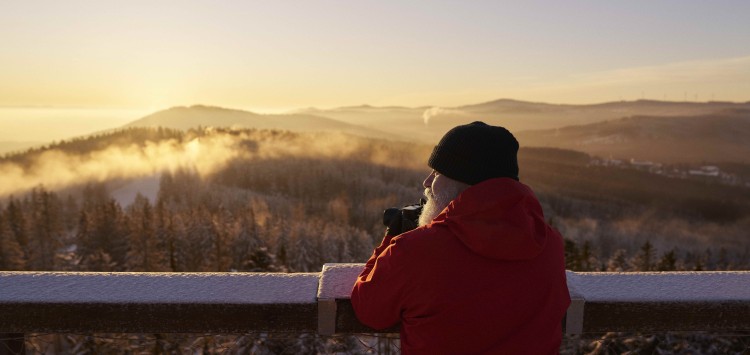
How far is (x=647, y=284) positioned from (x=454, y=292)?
4.82 ft

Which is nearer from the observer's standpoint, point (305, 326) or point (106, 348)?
point (305, 326)

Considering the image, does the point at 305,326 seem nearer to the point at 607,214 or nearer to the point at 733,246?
the point at 733,246

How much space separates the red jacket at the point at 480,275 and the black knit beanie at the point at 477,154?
0.13 metres

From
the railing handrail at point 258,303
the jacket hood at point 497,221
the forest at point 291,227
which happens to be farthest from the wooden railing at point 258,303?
the jacket hood at point 497,221

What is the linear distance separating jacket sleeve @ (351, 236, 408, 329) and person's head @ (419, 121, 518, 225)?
0.41 meters

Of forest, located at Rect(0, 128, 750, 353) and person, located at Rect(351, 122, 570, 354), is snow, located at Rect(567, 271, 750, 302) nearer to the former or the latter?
forest, located at Rect(0, 128, 750, 353)

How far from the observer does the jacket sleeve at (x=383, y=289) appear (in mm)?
2480

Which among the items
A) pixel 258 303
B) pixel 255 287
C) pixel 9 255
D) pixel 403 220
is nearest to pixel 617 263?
pixel 403 220

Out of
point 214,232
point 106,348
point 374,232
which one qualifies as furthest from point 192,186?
point 106,348

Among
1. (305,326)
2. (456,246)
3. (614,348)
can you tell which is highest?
(456,246)

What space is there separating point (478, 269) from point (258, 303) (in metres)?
1.17

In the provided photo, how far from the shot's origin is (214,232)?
6731 cm

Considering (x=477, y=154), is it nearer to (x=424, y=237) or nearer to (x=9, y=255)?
(x=424, y=237)

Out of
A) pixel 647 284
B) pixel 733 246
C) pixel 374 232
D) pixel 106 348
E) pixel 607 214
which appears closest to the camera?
pixel 647 284
